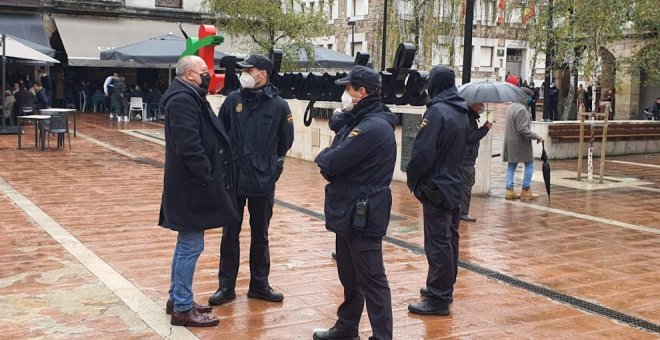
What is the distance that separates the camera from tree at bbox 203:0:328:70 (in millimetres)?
21766

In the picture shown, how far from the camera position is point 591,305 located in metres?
5.73

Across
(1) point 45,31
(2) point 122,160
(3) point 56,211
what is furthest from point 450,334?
(1) point 45,31

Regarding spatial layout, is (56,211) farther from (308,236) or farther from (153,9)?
(153,9)

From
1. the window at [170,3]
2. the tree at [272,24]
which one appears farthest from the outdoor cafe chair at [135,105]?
the window at [170,3]

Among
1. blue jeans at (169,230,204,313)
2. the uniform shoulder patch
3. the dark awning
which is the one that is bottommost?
blue jeans at (169,230,204,313)

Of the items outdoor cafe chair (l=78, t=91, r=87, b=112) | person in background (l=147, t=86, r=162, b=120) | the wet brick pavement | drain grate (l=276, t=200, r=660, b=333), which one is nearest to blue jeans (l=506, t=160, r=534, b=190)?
the wet brick pavement

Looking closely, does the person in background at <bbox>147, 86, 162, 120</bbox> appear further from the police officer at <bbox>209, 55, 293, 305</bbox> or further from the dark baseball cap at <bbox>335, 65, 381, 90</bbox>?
the dark baseball cap at <bbox>335, 65, 381, 90</bbox>

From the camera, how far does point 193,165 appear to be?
15.2ft

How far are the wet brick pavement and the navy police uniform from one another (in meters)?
0.33

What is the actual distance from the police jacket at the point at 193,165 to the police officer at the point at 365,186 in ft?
2.63

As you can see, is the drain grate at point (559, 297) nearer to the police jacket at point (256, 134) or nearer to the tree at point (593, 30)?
the police jacket at point (256, 134)

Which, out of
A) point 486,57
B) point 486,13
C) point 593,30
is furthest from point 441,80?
point 486,57

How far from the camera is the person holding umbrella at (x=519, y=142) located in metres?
10.4

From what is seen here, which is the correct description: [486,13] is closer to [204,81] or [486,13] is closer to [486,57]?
[486,57]
